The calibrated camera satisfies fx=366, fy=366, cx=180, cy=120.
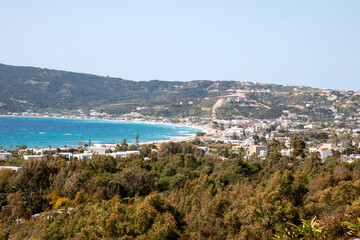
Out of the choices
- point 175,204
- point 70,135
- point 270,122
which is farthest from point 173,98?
point 175,204

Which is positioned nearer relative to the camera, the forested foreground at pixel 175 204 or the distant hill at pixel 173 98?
the forested foreground at pixel 175 204

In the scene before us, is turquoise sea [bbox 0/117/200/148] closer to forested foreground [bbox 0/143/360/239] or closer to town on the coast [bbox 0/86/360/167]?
town on the coast [bbox 0/86/360/167]

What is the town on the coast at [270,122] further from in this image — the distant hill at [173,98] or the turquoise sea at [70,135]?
the turquoise sea at [70,135]

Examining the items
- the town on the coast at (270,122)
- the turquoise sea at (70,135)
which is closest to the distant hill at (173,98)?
the town on the coast at (270,122)

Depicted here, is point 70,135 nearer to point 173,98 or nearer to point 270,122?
point 270,122

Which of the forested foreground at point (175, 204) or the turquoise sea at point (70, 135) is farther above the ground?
the forested foreground at point (175, 204)

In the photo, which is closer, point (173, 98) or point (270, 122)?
point (270, 122)
